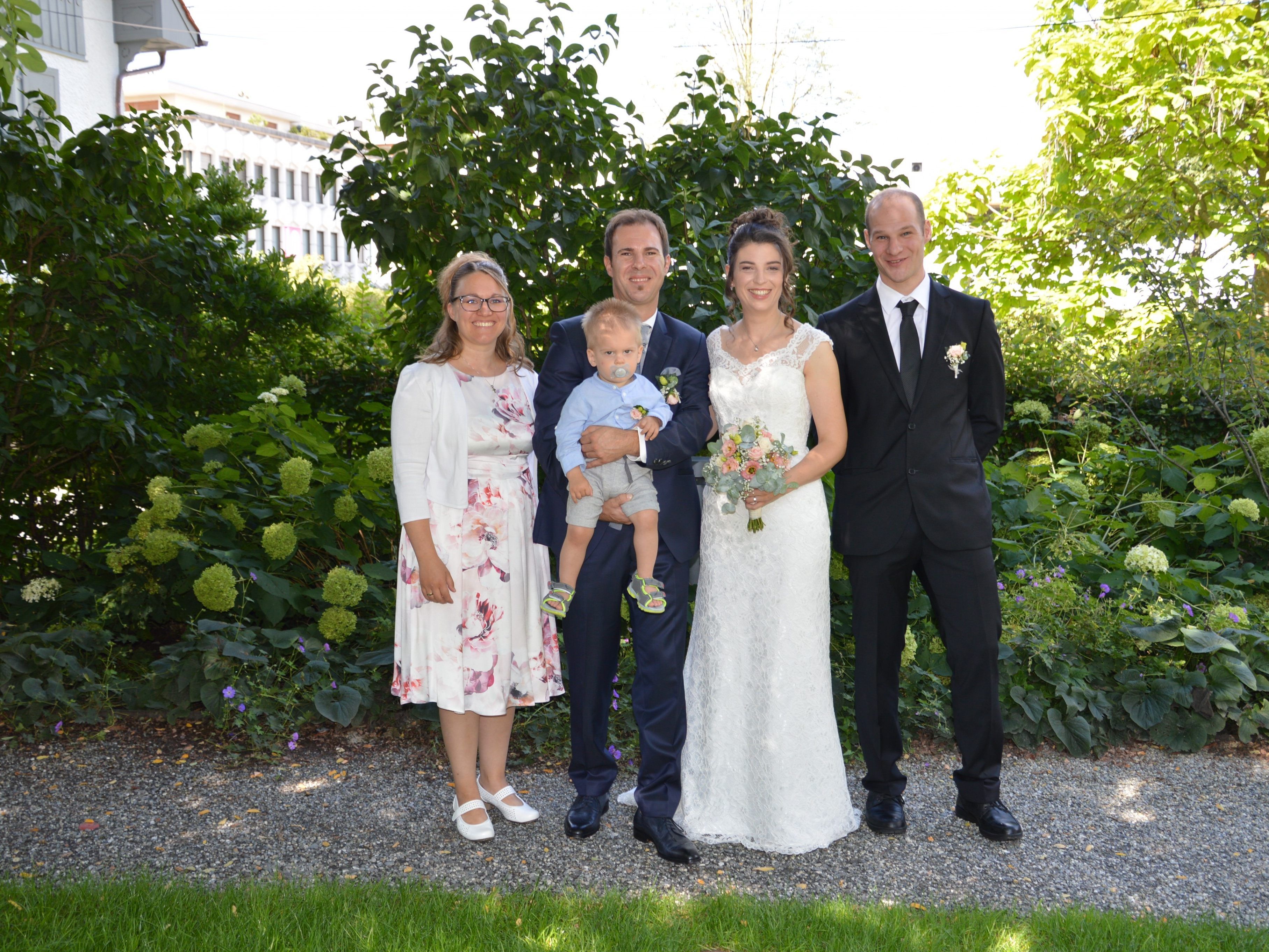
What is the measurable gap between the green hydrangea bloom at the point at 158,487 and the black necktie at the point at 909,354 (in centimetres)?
351

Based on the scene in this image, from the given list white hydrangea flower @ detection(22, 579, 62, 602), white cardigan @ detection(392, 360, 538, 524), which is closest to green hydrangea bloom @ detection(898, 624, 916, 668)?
white cardigan @ detection(392, 360, 538, 524)

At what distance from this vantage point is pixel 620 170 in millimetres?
4816

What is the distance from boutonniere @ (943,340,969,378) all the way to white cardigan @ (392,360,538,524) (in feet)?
5.47

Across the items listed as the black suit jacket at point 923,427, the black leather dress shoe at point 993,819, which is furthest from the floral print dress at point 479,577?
the black leather dress shoe at point 993,819

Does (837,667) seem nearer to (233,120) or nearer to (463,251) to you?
(463,251)

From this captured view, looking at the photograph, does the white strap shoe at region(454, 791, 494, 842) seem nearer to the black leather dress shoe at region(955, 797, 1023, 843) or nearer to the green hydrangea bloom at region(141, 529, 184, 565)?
the black leather dress shoe at region(955, 797, 1023, 843)

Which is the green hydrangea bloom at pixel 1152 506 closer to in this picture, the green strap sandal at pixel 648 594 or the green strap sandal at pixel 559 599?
the green strap sandal at pixel 648 594

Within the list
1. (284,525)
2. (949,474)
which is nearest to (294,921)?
(284,525)

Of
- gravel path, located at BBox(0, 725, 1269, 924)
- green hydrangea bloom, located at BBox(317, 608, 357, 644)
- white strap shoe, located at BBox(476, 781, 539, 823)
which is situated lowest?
gravel path, located at BBox(0, 725, 1269, 924)

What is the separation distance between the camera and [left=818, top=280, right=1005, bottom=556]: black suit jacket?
3410 millimetres

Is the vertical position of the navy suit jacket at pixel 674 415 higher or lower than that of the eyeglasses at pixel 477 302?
lower

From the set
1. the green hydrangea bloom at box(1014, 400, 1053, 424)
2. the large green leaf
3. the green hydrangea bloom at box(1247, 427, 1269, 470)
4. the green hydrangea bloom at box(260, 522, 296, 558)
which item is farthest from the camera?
the green hydrangea bloom at box(1014, 400, 1053, 424)

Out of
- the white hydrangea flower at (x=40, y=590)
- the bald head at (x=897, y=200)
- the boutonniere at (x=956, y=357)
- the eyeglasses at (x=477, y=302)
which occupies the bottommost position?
the white hydrangea flower at (x=40, y=590)

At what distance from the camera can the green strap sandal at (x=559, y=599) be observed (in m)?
3.29
